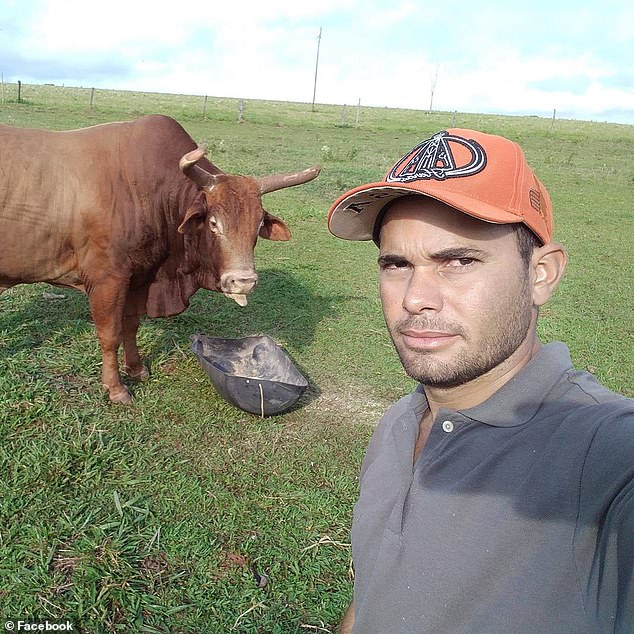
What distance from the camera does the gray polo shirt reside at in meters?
1.11

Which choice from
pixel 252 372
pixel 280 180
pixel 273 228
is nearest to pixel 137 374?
pixel 252 372

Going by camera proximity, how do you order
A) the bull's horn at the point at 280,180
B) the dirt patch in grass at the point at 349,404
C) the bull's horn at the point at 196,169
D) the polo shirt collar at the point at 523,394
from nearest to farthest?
the polo shirt collar at the point at 523,394
the bull's horn at the point at 196,169
the dirt patch in grass at the point at 349,404
the bull's horn at the point at 280,180

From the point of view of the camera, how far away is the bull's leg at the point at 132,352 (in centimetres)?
470

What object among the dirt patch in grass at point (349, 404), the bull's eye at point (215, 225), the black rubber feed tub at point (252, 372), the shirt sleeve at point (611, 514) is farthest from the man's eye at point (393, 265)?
the dirt patch in grass at point (349, 404)

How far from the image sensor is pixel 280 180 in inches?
184

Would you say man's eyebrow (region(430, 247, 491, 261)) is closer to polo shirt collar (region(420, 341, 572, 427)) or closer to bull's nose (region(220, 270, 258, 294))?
polo shirt collar (region(420, 341, 572, 427))

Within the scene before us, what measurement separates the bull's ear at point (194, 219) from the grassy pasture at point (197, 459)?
1197mm

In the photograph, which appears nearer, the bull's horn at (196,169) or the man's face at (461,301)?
the man's face at (461,301)

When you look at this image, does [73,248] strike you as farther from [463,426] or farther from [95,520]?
[463,426]

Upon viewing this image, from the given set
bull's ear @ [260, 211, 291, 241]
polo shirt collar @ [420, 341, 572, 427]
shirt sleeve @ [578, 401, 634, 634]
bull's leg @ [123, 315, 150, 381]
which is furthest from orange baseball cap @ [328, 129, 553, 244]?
bull's leg @ [123, 315, 150, 381]

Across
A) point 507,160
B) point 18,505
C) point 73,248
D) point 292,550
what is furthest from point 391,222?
point 73,248

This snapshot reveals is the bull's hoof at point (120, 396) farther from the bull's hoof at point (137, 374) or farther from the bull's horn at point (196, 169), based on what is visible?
the bull's horn at point (196, 169)

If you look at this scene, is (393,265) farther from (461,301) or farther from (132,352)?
(132,352)

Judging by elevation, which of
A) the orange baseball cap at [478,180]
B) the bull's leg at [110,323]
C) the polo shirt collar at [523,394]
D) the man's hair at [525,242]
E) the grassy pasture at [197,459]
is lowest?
the grassy pasture at [197,459]
